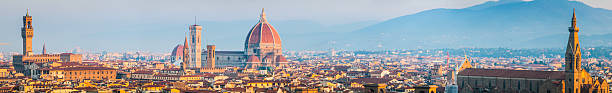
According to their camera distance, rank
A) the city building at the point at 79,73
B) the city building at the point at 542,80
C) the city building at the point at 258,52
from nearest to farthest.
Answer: the city building at the point at 542,80, the city building at the point at 79,73, the city building at the point at 258,52

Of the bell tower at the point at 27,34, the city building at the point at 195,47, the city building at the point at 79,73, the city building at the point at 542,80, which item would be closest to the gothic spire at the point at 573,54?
the city building at the point at 542,80

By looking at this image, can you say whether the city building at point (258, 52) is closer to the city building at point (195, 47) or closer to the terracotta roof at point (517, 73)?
the city building at point (195, 47)

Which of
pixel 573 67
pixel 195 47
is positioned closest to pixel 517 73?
pixel 573 67

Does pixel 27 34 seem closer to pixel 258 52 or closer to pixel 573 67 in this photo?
pixel 258 52

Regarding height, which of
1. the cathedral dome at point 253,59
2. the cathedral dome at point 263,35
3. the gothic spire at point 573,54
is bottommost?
the cathedral dome at point 253,59

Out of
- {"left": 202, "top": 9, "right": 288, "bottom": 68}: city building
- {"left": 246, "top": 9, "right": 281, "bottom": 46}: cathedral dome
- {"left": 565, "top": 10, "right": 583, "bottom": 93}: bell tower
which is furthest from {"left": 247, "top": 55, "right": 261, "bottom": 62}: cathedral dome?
{"left": 565, "top": 10, "right": 583, "bottom": 93}: bell tower

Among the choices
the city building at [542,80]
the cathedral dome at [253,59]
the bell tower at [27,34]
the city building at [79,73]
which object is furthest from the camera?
the cathedral dome at [253,59]

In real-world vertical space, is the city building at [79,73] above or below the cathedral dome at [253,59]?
below
